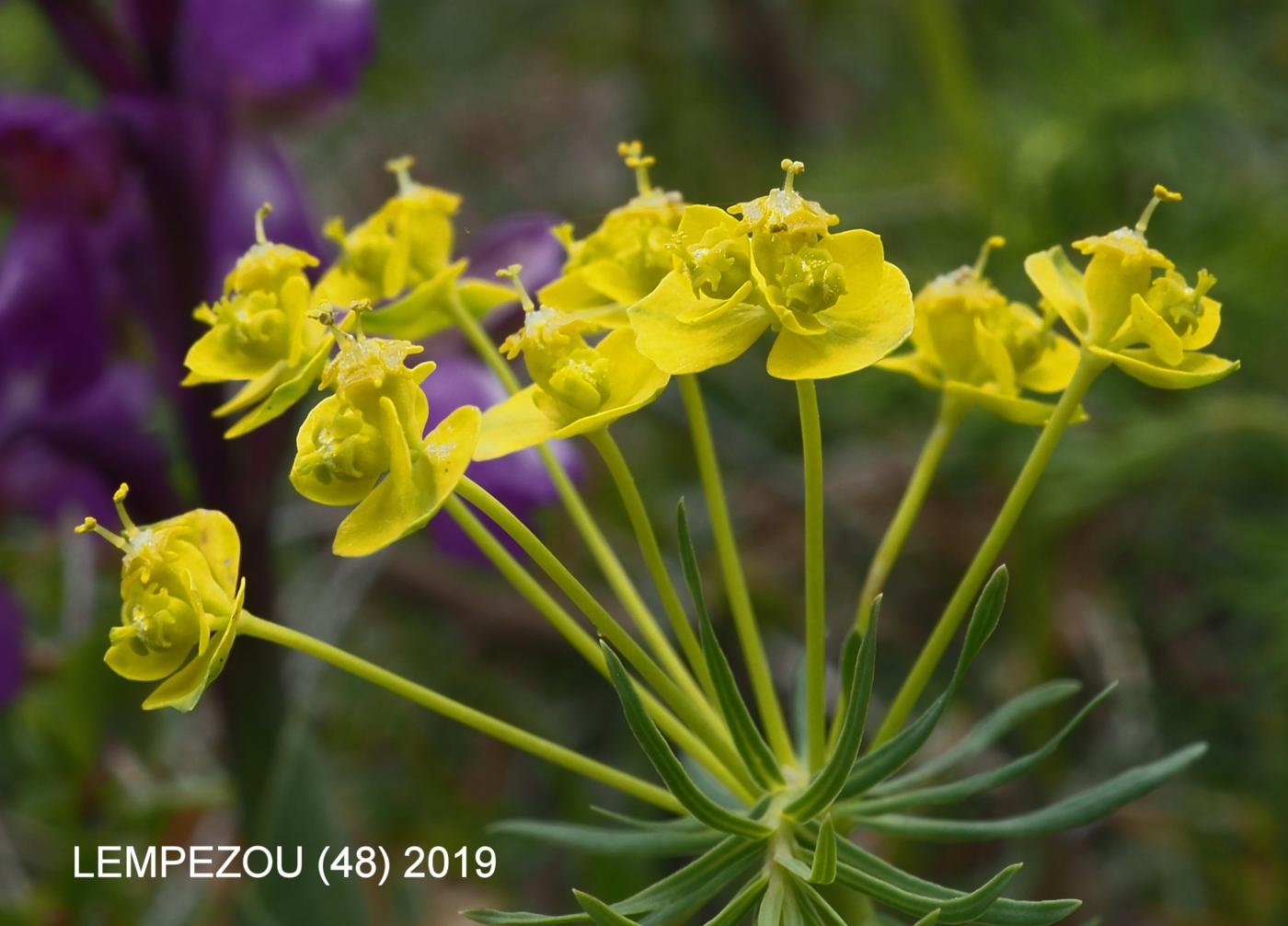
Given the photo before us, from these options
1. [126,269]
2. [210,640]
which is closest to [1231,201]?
[126,269]

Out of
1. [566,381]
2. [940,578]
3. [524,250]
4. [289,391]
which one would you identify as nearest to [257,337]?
[289,391]

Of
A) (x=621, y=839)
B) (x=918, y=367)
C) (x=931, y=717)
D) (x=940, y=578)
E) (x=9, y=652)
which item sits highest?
(x=918, y=367)

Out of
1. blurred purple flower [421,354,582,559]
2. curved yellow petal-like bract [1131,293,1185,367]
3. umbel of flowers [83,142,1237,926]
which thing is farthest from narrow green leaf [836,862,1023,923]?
blurred purple flower [421,354,582,559]

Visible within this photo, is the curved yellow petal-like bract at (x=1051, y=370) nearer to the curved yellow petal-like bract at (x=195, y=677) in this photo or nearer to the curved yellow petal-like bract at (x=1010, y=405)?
the curved yellow petal-like bract at (x=1010, y=405)

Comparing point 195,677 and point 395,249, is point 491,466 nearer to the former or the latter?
point 395,249

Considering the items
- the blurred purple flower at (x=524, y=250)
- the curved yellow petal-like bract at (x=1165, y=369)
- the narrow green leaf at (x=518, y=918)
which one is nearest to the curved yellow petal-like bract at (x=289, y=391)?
the narrow green leaf at (x=518, y=918)

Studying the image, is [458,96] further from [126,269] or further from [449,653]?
[126,269]
